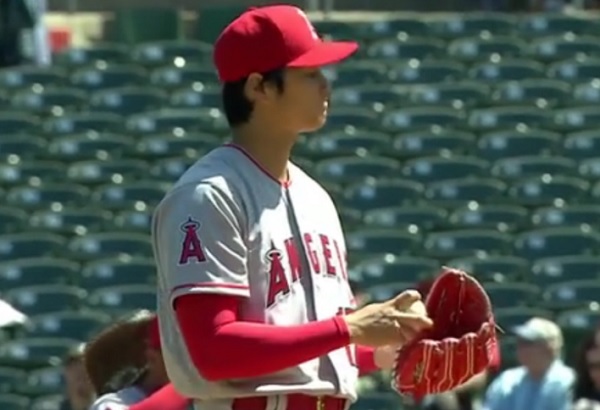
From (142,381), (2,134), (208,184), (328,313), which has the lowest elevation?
(2,134)

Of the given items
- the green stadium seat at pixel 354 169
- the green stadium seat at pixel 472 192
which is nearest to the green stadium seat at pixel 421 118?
the green stadium seat at pixel 354 169

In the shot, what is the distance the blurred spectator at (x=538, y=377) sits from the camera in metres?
6.35

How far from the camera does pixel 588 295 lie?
814cm

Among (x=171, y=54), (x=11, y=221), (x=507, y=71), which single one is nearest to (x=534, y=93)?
(x=507, y=71)

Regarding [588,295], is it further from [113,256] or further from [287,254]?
[287,254]

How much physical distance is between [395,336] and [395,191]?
7110 millimetres

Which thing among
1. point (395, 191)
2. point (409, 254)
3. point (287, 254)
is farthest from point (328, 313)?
point (395, 191)

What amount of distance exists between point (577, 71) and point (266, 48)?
29.4 feet

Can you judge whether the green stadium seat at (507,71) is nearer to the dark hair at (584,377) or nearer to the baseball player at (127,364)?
the dark hair at (584,377)

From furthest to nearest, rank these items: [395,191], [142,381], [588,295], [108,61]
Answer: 1. [108,61]
2. [395,191]
3. [588,295]
4. [142,381]

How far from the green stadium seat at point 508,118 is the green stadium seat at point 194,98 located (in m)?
1.62

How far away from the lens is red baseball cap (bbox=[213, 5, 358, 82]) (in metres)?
2.58

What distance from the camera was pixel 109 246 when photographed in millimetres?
9148

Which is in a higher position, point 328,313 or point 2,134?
point 328,313
